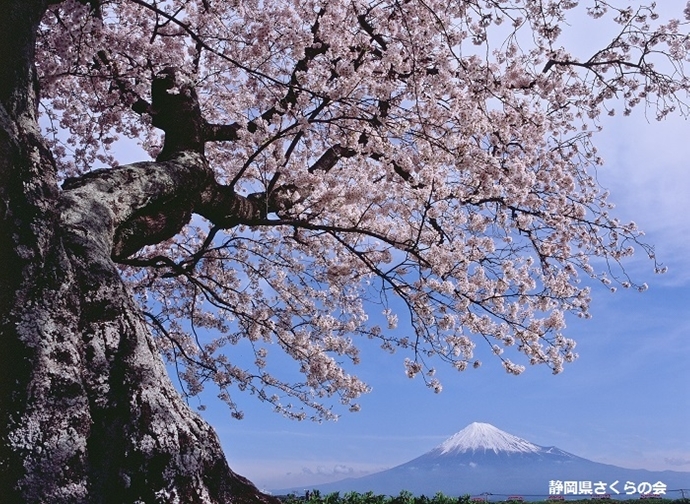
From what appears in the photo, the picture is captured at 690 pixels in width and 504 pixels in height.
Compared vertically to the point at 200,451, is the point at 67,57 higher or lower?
higher

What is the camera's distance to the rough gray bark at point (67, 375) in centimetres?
220

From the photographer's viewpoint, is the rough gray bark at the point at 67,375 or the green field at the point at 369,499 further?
the green field at the point at 369,499

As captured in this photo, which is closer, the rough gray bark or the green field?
the rough gray bark

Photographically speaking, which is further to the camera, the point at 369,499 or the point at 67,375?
the point at 369,499

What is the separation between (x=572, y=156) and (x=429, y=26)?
4.41 metres

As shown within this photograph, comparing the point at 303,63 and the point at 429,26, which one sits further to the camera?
the point at 303,63

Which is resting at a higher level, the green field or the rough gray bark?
the rough gray bark

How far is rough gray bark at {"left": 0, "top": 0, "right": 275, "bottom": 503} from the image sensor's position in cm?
220

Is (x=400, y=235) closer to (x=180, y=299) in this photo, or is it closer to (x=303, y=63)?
(x=303, y=63)

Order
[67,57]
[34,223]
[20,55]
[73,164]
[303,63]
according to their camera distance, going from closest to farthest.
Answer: [34,223]
[20,55]
[67,57]
[303,63]
[73,164]

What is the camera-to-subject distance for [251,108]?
8859 mm

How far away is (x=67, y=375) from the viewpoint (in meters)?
2.35

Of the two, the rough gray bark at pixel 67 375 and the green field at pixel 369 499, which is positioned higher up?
the rough gray bark at pixel 67 375

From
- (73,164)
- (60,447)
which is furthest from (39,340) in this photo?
(73,164)
